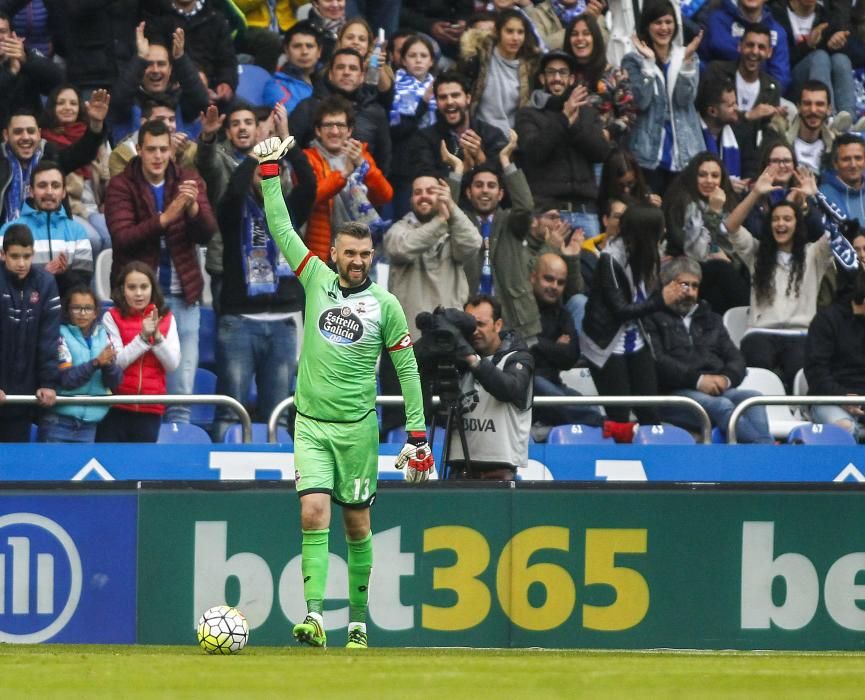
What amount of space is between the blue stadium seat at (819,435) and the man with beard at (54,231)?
529 centimetres

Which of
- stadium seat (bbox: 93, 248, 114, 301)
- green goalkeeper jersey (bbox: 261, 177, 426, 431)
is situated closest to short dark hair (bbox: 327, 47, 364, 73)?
stadium seat (bbox: 93, 248, 114, 301)

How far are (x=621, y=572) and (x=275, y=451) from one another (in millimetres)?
2433

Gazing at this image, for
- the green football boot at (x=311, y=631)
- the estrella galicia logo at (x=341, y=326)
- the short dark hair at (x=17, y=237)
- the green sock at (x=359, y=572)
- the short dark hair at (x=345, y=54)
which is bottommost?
the green football boot at (x=311, y=631)

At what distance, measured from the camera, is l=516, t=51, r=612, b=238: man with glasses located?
1380cm

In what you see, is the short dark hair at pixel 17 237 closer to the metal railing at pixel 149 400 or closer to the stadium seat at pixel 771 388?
the metal railing at pixel 149 400

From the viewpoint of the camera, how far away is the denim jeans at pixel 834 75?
1680 cm

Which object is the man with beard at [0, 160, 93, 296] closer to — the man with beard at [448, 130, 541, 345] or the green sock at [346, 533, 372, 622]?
the man with beard at [448, 130, 541, 345]

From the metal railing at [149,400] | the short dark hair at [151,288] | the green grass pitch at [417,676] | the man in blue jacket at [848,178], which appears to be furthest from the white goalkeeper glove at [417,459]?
the man in blue jacket at [848,178]

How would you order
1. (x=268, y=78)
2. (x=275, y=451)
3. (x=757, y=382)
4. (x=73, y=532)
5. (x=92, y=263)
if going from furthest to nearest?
(x=268, y=78)
(x=757, y=382)
(x=92, y=263)
(x=275, y=451)
(x=73, y=532)

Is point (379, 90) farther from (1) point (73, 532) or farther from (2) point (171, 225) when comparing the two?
(1) point (73, 532)

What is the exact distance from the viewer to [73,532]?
10438mm

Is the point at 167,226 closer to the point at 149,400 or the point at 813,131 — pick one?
the point at 149,400

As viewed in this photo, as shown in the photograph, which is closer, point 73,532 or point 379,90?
point 73,532

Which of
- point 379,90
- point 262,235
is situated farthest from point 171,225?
point 379,90
